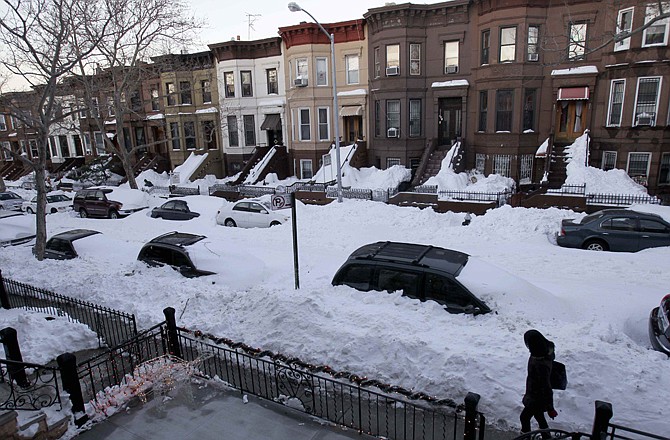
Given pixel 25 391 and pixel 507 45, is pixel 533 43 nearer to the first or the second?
pixel 507 45

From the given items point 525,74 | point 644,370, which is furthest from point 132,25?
point 644,370

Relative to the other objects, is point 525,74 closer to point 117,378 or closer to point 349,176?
Answer: point 349,176

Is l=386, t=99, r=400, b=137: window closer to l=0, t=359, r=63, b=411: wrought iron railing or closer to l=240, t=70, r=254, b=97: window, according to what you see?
l=240, t=70, r=254, b=97: window

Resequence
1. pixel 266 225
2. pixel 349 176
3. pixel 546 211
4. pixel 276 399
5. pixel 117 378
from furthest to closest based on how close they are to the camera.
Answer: pixel 349 176 → pixel 266 225 → pixel 546 211 → pixel 117 378 → pixel 276 399

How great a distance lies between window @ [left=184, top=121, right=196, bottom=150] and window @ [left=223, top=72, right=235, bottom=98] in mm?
4226

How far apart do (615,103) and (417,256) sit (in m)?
19.6

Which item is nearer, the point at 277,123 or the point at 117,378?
the point at 117,378

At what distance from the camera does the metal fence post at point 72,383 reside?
6.37 metres

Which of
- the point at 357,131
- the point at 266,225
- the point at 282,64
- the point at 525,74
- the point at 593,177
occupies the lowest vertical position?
the point at 266,225

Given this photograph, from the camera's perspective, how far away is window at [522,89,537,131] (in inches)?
965

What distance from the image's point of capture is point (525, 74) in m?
24.0

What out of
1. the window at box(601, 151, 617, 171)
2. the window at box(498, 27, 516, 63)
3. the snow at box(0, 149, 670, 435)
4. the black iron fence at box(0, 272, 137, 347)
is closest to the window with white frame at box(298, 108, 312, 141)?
the window at box(498, 27, 516, 63)

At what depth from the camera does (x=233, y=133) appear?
117ft

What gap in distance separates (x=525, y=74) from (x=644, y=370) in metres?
20.8
